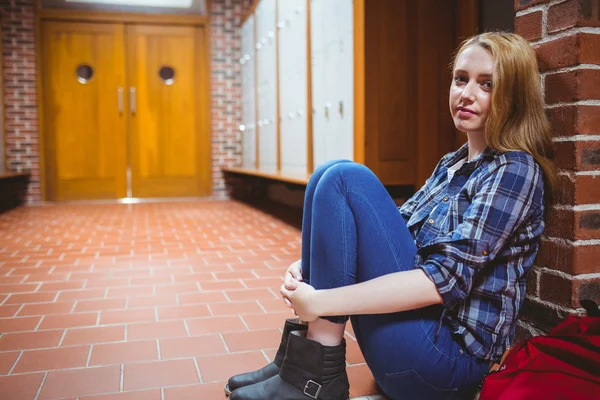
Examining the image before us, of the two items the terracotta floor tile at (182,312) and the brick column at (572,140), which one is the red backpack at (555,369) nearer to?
the brick column at (572,140)

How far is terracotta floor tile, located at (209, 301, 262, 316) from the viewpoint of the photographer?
2439mm

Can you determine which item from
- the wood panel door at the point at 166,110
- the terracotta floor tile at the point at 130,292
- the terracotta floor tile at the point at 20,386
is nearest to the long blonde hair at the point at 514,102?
the terracotta floor tile at the point at 20,386

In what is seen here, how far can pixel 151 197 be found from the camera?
8.17 m

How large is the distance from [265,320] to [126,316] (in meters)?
0.57

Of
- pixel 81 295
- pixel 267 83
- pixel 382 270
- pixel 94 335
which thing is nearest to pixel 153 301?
pixel 81 295

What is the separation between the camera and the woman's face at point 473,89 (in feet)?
4.24

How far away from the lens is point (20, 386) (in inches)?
65.8

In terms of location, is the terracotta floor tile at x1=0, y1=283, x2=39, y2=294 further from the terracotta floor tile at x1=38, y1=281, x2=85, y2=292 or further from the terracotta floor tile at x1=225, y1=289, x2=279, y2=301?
the terracotta floor tile at x1=225, y1=289, x2=279, y2=301

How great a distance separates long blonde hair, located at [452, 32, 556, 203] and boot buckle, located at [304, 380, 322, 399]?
2.11 ft

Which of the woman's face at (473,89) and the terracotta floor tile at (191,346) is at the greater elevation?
the woman's face at (473,89)

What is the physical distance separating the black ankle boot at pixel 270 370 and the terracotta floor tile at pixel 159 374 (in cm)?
18

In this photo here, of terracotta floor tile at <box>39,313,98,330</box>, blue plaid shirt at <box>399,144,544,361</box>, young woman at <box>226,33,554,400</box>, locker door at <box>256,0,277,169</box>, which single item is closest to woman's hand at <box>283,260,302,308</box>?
young woman at <box>226,33,554,400</box>

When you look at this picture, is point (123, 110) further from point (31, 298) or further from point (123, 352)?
point (123, 352)

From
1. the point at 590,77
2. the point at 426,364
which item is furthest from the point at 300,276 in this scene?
the point at 590,77
